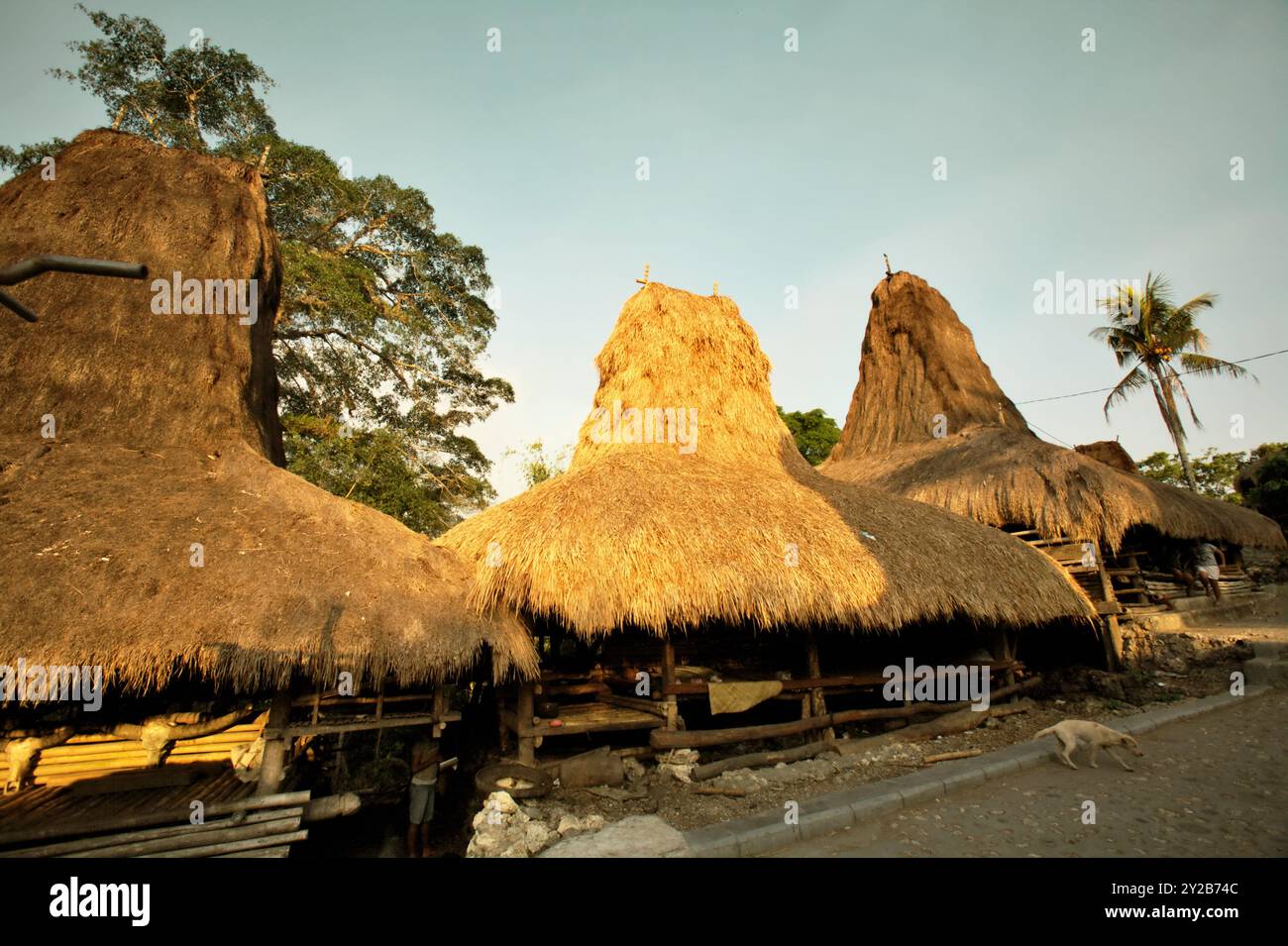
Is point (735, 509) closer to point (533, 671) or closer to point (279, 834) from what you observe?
point (533, 671)

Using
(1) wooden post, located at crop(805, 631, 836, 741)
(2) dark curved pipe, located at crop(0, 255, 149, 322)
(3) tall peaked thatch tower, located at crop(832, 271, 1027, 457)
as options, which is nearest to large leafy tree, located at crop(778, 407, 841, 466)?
(3) tall peaked thatch tower, located at crop(832, 271, 1027, 457)

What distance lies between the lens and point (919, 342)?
664 inches

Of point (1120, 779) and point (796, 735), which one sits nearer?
point (1120, 779)

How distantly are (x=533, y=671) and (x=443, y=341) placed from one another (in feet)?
43.2

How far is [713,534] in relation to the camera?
22.0 ft

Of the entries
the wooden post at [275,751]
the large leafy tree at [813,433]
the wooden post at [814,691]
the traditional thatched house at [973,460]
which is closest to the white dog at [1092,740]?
the wooden post at [814,691]

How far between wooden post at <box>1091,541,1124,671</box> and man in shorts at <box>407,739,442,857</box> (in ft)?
37.7

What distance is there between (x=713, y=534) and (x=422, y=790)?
4506 mm

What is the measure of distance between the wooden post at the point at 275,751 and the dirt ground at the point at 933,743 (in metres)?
2.43

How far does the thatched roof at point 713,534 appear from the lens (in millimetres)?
6023

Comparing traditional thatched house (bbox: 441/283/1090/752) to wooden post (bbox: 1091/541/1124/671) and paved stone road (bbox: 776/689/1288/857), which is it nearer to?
paved stone road (bbox: 776/689/1288/857)

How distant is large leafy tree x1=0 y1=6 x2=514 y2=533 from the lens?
42.0 ft
